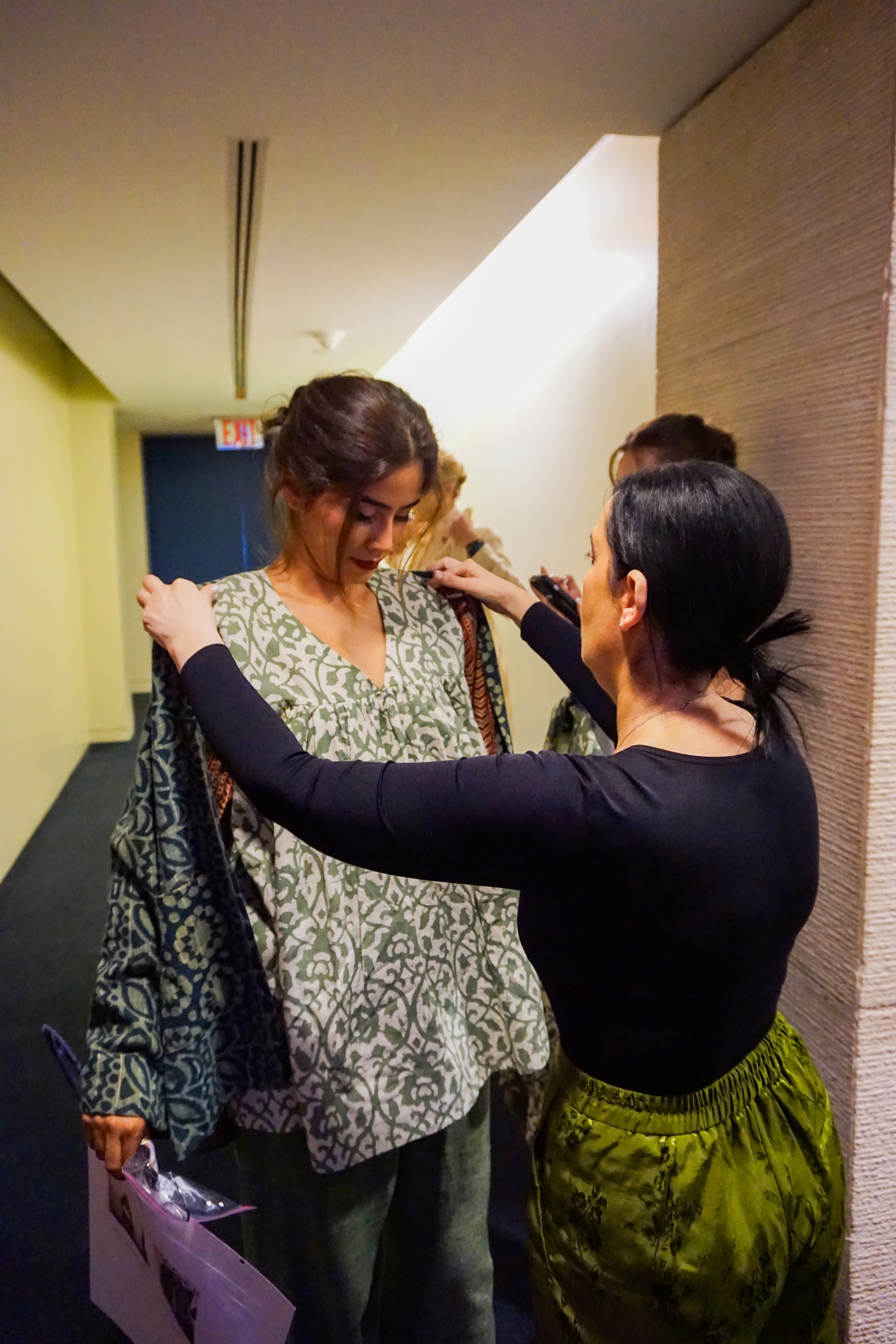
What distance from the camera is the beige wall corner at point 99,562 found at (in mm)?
5836

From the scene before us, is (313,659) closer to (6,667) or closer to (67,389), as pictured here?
(6,667)

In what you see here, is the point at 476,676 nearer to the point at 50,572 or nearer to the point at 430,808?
the point at 430,808

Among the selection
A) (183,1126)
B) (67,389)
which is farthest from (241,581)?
(67,389)

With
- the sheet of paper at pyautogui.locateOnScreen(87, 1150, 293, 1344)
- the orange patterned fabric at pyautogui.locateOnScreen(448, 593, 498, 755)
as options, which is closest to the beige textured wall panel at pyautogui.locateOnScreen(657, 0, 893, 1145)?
the orange patterned fabric at pyautogui.locateOnScreen(448, 593, 498, 755)

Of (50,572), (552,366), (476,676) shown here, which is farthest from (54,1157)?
(50,572)

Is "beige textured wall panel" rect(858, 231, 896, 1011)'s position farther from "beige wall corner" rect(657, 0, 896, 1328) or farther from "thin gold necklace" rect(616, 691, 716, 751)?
"thin gold necklace" rect(616, 691, 716, 751)

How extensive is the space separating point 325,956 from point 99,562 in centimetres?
556

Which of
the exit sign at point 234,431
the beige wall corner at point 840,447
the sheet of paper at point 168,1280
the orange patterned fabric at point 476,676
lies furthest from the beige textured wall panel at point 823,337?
the exit sign at point 234,431

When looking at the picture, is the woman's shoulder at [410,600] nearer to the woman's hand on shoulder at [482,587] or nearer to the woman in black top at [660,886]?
the woman's hand on shoulder at [482,587]

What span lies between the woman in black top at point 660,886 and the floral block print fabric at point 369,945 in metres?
0.19

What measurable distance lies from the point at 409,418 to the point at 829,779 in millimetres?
776

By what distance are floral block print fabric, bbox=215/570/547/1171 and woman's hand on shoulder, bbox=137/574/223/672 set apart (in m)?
0.06

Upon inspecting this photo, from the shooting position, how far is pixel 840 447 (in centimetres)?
119

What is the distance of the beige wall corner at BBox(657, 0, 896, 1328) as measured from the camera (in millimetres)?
1122
